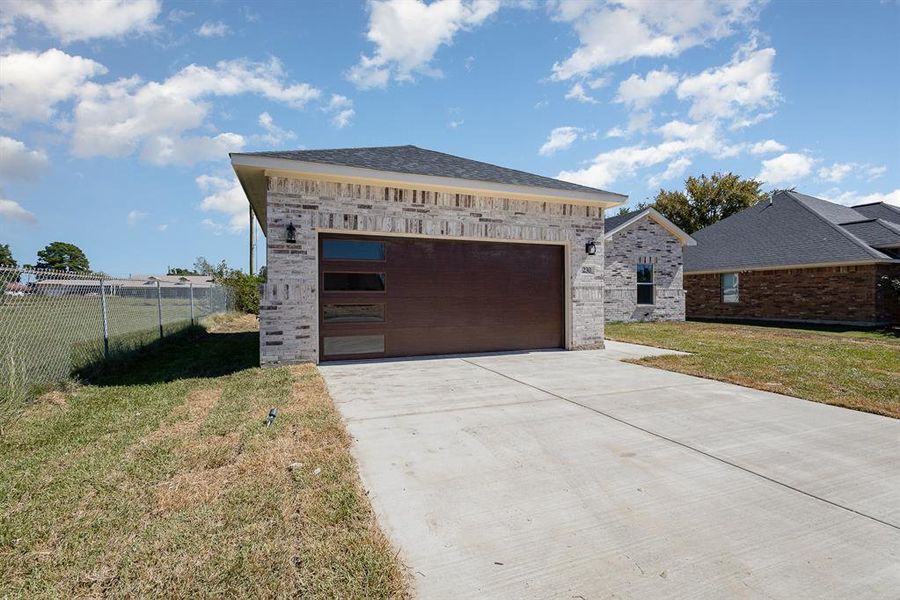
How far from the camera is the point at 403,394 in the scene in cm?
556

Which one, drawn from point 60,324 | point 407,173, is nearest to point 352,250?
point 407,173

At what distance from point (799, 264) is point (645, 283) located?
19.1ft

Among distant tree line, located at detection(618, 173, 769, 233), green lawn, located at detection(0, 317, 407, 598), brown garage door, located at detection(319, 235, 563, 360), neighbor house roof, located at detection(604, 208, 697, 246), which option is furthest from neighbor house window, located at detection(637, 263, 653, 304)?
distant tree line, located at detection(618, 173, 769, 233)

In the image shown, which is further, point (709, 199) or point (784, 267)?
point (709, 199)

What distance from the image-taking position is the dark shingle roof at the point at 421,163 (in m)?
7.69

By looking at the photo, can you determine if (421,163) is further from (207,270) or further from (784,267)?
(207,270)

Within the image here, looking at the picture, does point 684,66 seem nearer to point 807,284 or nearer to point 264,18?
point 264,18

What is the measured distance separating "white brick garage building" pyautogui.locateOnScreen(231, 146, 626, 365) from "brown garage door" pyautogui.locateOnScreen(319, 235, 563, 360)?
0.9 inches

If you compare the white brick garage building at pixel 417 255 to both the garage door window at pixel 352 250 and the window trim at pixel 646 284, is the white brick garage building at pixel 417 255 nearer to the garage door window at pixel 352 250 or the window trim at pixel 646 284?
the garage door window at pixel 352 250

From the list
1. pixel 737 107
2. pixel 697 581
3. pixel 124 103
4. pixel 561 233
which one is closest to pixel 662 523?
pixel 697 581

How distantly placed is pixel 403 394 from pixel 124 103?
11.5 m

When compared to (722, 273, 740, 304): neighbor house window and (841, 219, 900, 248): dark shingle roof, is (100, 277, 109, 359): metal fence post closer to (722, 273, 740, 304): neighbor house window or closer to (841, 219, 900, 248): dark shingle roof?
(722, 273, 740, 304): neighbor house window

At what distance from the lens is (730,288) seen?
19.4 m

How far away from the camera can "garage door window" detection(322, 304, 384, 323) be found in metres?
7.91
